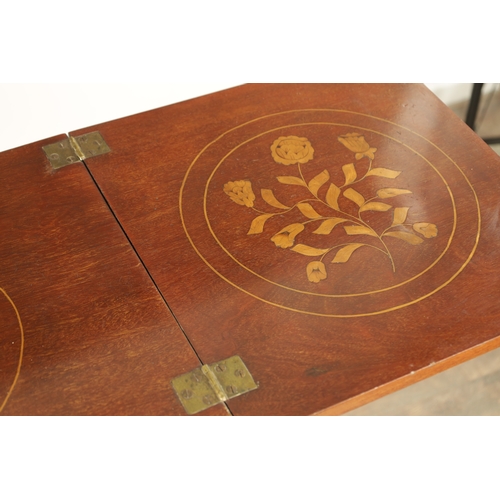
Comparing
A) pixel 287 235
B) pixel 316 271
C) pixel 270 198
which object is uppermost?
pixel 270 198

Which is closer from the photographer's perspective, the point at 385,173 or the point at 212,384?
the point at 212,384

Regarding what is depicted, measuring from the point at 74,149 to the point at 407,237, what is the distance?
736 millimetres

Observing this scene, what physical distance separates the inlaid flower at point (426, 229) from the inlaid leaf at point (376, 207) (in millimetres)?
72

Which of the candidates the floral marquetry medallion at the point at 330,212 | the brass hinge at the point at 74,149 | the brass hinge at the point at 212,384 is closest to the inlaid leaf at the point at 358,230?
the floral marquetry medallion at the point at 330,212

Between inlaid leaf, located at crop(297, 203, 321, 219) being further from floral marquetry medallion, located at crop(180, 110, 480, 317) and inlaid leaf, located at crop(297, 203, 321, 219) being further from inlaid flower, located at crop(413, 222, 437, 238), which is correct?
inlaid flower, located at crop(413, 222, 437, 238)

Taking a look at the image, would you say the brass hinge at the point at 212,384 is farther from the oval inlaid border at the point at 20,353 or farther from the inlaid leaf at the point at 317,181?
the inlaid leaf at the point at 317,181

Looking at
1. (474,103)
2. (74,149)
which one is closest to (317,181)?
(74,149)

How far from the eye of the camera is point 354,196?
5.55 ft

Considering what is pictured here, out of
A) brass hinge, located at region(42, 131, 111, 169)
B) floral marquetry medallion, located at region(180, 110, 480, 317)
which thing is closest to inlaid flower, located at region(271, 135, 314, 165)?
floral marquetry medallion, located at region(180, 110, 480, 317)

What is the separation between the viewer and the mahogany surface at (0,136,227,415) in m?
1.37

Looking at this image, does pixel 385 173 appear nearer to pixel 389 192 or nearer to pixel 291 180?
pixel 389 192

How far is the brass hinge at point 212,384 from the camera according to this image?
1.37 metres

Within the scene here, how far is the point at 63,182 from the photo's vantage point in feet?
5.64

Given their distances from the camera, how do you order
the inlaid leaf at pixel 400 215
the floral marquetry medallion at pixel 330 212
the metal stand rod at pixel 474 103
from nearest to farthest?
1. the floral marquetry medallion at pixel 330 212
2. the inlaid leaf at pixel 400 215
3. the metal stand rod at pixel 474 103
